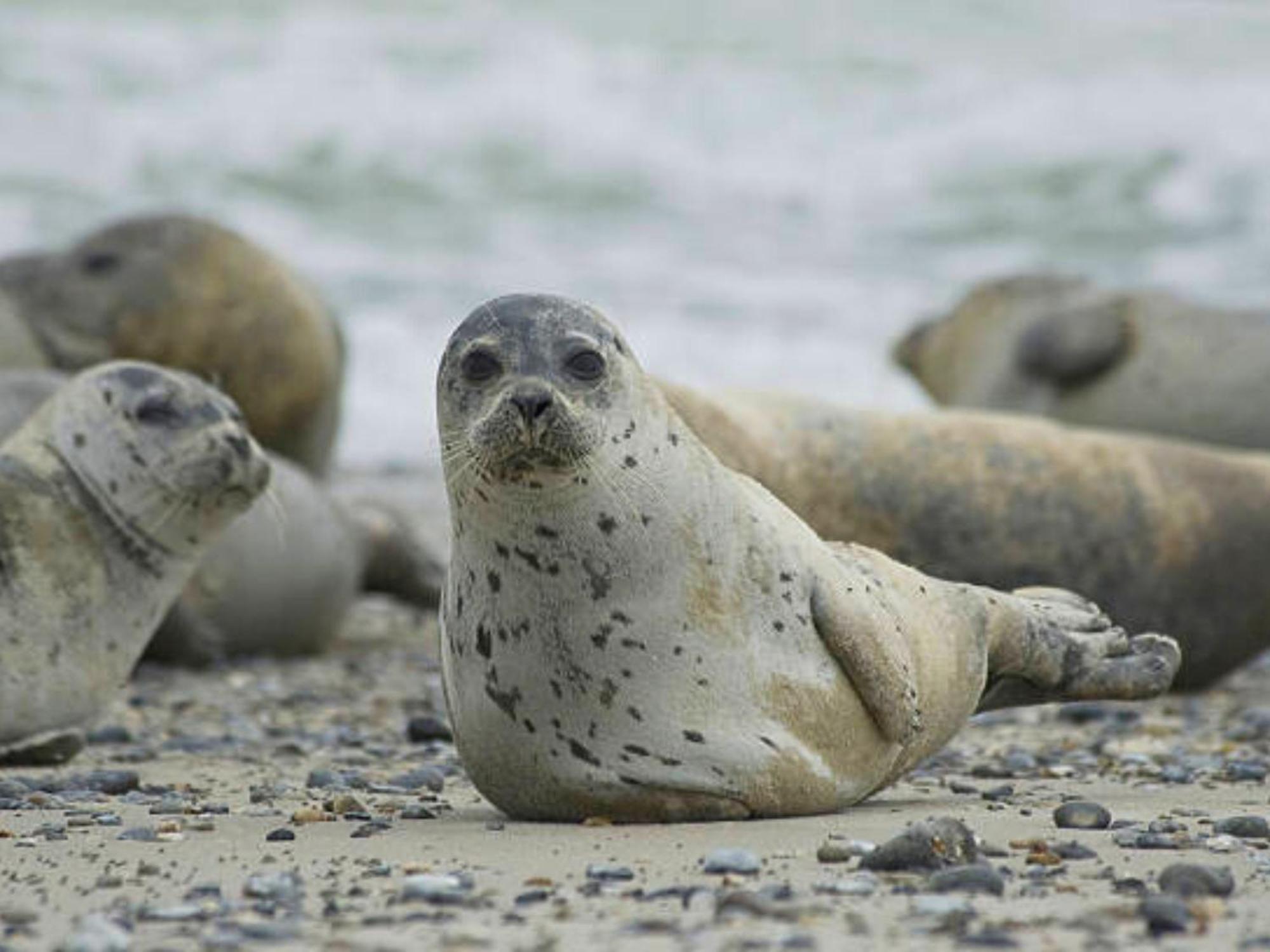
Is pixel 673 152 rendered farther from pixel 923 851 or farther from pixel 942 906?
pixel 942 906

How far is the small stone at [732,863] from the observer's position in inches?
149

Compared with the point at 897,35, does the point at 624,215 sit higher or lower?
lower

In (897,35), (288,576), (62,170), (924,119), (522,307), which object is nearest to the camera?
(522,307)

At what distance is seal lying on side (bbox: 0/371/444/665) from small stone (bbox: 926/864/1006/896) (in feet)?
13.4

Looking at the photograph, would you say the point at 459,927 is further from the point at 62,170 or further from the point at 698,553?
the point at 62,170

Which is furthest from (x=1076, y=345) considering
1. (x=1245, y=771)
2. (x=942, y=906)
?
(x=942, y=906)

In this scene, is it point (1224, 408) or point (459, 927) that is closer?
point (459, 927)

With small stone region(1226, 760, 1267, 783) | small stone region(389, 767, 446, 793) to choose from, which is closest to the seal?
small stone region(389, 767, 446, 793)

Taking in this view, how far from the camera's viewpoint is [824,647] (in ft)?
14.8

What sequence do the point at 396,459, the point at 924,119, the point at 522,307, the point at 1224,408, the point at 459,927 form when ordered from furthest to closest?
1. the point at 924,119
2. the point at 396,459
3. the point at 1224,408
4. the point at 522,307
5. the point at 459,927

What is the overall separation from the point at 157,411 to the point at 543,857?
7.95 feet

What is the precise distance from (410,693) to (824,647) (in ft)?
9.98

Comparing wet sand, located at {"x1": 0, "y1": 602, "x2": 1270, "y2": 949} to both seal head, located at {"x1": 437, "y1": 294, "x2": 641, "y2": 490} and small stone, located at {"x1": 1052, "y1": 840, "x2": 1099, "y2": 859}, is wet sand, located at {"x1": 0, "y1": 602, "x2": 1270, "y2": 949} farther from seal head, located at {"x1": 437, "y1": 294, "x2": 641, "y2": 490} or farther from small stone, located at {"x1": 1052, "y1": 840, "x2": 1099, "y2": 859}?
seal head, located at {"x1": 437, "y1": 294, "x2": 641, "y2": 490}

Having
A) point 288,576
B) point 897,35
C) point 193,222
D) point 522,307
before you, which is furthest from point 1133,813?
point 897,35
